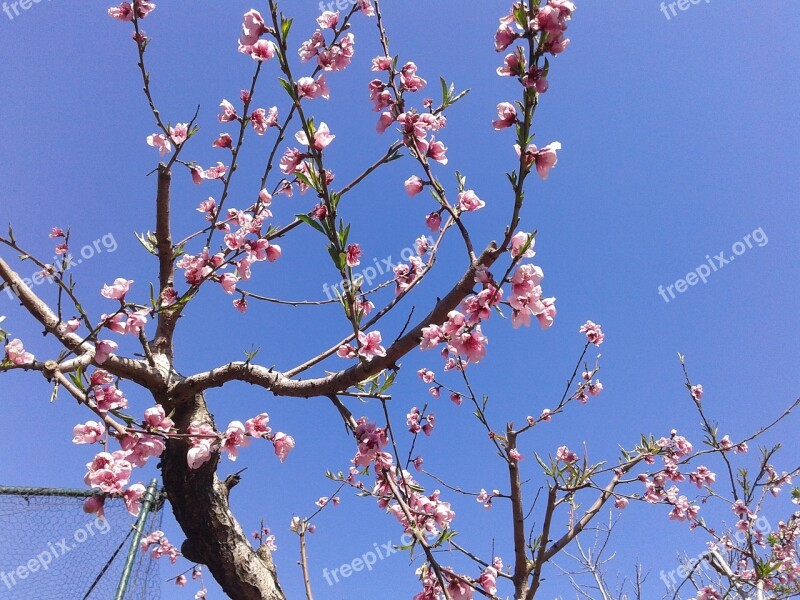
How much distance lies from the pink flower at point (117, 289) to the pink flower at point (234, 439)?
0.70m

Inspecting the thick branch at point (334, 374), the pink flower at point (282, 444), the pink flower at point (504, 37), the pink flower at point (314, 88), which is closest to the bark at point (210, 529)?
the thick branch at point (334, 374)

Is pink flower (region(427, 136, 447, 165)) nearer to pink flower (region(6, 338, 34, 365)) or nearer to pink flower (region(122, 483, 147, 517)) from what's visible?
pink flower (region(122, 483, 147, 517))

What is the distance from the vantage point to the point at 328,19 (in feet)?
7.10

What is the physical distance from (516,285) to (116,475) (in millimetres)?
1561

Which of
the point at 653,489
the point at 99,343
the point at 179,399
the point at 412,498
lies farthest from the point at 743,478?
the point at 99,343

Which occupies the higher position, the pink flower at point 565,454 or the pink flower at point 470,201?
the pink flower at point 470,201

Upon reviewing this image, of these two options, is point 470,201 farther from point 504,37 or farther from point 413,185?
point 504,37

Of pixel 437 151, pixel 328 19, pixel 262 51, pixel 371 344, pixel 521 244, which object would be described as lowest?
pixel 521 244

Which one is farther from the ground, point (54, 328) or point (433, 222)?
point (54, 328)

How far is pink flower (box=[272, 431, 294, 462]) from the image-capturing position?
199 cm

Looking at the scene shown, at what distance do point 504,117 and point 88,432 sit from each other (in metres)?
1.97

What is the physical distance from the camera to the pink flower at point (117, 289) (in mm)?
1802

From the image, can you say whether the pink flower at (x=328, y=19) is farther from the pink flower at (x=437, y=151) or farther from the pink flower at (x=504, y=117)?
the pink flower at (x=504, y=117)

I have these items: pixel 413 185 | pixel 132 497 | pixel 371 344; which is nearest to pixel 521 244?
pixel 413 185
